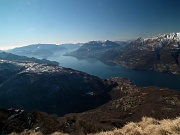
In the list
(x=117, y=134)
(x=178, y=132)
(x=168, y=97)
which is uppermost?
(x=178, y=132)

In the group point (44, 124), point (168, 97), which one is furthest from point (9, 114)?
point (168, 97)

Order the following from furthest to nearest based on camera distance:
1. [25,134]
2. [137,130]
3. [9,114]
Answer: [9,114] < [25,134] < [137,130]

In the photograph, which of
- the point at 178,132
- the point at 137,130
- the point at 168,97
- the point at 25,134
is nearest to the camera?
the point at 178,132

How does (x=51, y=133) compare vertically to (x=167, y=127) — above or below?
below

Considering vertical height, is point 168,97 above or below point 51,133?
below

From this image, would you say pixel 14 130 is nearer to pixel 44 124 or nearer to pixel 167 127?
pixel 44 124

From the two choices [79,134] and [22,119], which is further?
[22,119]

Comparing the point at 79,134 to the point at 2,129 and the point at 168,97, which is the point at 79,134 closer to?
the point at 2,129

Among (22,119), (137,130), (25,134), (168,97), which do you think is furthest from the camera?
(168,97)

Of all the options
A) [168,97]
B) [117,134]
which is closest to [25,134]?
[117,134]
